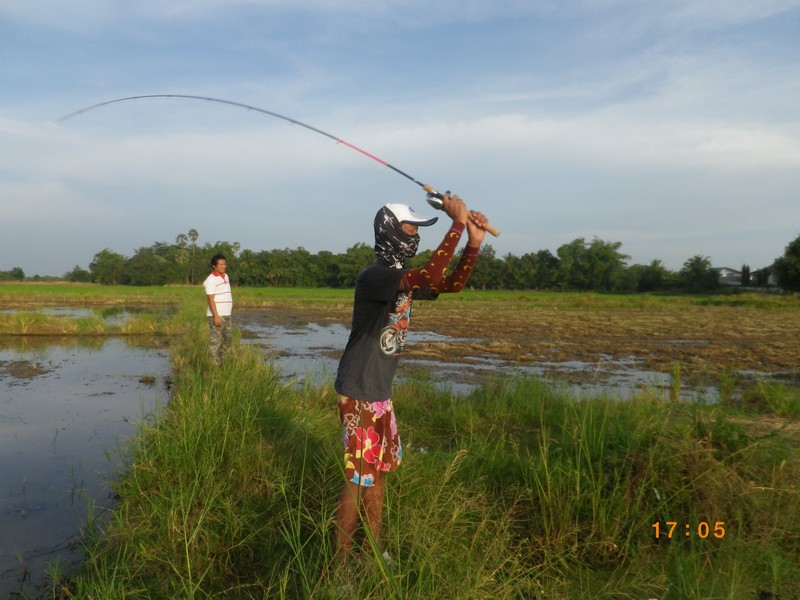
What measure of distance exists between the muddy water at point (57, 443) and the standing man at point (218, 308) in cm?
89

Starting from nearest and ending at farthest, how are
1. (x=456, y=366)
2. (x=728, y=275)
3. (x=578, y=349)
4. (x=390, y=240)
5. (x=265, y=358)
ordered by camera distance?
(x=390, y=240) < (x=265, y=358) < (x=456, y=366) < (x=578, y=349) < (x=728, y=275)

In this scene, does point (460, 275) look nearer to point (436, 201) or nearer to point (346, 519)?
point (436, 201)

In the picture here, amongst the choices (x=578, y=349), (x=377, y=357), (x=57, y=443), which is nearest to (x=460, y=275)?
(x=377, y=357)

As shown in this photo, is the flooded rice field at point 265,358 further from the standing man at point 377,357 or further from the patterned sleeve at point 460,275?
the patterned sleeve at point 460,275

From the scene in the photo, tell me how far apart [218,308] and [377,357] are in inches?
214

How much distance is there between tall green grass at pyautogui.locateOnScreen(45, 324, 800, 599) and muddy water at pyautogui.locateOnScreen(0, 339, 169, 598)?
1.17 ft

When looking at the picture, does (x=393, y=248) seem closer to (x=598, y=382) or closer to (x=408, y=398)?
(x=408, y=398)

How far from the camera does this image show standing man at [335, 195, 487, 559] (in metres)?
2.36

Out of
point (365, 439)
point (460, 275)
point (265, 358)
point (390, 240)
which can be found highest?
point (390, 240)

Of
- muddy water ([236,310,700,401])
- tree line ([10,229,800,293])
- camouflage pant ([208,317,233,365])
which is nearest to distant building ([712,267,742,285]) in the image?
tree line ([10,229,800,293])

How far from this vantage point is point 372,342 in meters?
2.47

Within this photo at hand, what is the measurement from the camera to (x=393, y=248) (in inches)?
100

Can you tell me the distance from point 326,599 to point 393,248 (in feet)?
4.43

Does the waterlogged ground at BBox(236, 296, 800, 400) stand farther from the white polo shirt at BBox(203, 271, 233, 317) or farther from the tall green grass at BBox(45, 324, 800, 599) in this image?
the white polo shirt at BBox(203, 271, 233, 317)
